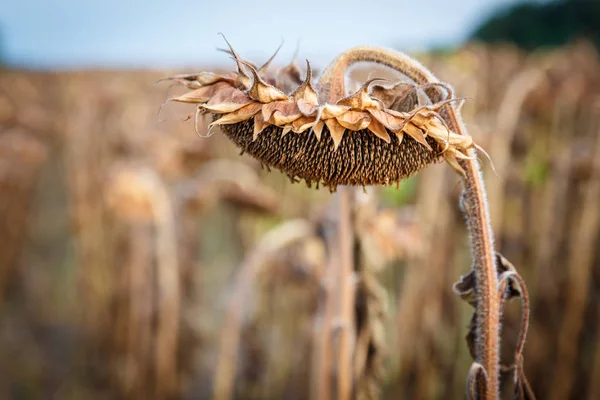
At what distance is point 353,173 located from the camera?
2.25ft

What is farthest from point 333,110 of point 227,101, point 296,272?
point 296,272

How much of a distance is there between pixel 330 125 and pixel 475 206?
0.27 metres

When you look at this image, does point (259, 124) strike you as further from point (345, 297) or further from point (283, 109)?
point (345, 297)

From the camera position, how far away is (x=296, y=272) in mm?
2119

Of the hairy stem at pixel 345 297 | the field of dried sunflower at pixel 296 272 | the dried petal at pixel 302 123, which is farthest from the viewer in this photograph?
the field of dried sunflower at pixel 296 272

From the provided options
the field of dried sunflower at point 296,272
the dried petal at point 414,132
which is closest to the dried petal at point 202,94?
the dried petal at point 414,132

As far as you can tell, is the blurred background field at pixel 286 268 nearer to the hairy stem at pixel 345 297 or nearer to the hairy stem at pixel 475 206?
the hairy stem at pixel 345 297

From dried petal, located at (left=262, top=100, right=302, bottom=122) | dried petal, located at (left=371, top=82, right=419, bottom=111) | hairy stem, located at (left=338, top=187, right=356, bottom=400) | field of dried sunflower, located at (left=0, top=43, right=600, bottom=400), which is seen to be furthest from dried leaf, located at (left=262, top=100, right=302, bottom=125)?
field of dried sunflower, located at (left=0, top=43, right=600, bottom=400)

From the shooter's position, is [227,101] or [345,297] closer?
[227,101]

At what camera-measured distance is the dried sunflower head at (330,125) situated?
2.03ft

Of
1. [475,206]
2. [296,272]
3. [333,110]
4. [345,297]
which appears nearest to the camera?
[333,110]

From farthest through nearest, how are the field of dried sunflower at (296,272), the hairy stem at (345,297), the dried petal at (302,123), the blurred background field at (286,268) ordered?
the blurred background field at (286,268), the field of dried sunflower at (296,272), the hairy stem at (345,297), the dried petal at (302,123)

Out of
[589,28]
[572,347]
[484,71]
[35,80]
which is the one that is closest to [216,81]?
[572,347]

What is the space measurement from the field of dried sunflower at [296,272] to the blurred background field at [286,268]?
1 cm
